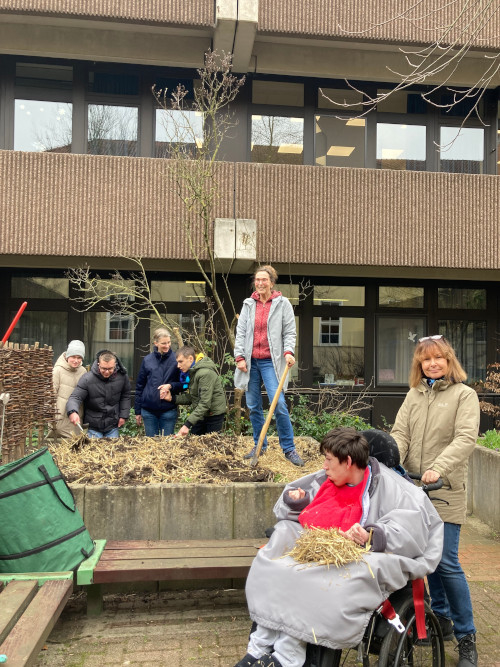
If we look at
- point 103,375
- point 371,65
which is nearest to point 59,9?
point 371,65

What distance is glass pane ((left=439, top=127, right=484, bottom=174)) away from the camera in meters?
12.2

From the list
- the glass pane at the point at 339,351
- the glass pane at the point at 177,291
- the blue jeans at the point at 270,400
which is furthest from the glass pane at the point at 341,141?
the blue jeans at the point at 270,400

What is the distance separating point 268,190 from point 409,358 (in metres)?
4.76

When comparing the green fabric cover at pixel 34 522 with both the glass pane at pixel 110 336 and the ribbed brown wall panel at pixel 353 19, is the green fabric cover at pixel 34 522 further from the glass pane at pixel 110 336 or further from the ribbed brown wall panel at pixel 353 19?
the ribbed brown wall panel at pixel 353 19

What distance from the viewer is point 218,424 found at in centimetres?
673

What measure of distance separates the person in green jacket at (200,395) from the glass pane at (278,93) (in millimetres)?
7048

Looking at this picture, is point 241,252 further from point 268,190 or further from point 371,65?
point 371,65

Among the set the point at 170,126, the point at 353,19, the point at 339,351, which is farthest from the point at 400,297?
the point at 170,126

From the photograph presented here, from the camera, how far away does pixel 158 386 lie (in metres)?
6.85

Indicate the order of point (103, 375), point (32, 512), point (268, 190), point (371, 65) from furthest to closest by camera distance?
1. point (371, 65)
2. point (268, 190)
3. point (103, 375)
4. point (32, 512)

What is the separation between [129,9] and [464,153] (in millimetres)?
6989

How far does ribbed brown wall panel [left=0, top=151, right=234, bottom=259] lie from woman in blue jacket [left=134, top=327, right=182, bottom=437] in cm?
370

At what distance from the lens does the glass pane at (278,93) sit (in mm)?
11805

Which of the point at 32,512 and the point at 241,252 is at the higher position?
the point at 241,252
